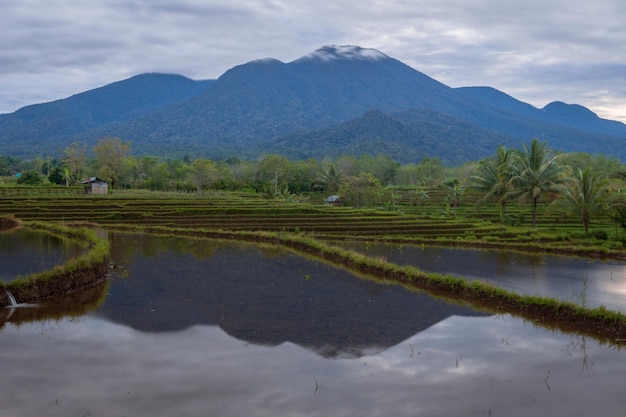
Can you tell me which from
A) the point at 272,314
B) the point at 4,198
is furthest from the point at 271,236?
the point at 4,198

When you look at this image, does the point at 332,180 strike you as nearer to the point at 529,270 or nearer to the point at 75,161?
the point at 75,161

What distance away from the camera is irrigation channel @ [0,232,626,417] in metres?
9.46

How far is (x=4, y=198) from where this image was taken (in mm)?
45188

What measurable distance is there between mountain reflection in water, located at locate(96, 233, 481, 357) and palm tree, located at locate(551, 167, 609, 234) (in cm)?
2079

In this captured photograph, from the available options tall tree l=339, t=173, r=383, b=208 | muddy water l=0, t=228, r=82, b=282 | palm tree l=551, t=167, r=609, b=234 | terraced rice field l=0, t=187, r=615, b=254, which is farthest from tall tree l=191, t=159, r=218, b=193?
palm tree l=551, t=167, r=609, b=234

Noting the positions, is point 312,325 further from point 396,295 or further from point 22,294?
point 22,294

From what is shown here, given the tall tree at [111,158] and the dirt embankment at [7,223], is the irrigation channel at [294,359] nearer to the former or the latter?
the dirt embankment at [7,223]

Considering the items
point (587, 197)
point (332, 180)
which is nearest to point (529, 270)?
point (587, 197)

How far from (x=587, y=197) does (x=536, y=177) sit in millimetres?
4003

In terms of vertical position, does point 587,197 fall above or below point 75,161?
below

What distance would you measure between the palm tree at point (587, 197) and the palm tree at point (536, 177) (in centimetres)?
178

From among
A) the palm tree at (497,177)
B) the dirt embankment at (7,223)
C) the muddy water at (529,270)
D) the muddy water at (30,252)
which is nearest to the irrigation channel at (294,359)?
the muddy water at (529,270)

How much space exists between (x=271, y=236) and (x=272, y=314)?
17319 mm

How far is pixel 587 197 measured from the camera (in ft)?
120
